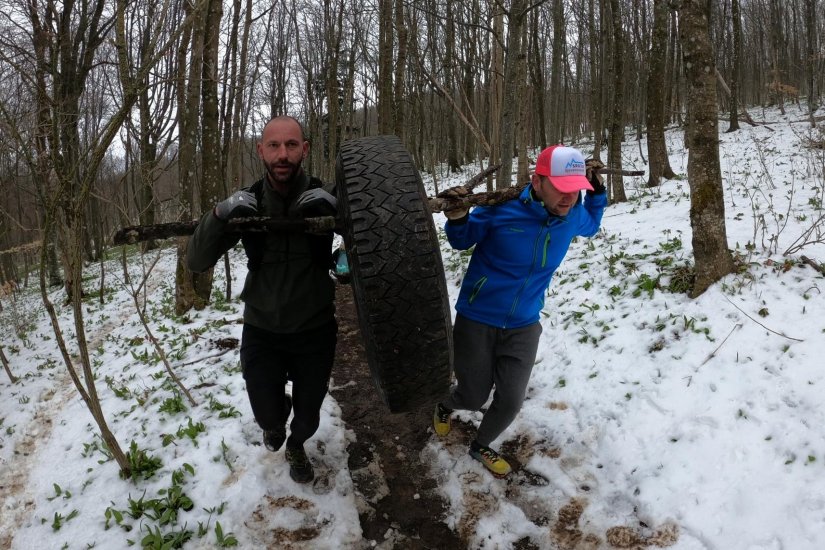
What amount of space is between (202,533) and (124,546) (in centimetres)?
44

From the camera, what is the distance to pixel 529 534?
8.60ft

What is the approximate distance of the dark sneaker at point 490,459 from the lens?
9.96 ft

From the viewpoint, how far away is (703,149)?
400 centimetres

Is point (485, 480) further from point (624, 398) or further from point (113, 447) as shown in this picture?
point (113, 447)

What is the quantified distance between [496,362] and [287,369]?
1.30m

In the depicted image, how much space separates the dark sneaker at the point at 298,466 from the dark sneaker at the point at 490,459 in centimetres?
109

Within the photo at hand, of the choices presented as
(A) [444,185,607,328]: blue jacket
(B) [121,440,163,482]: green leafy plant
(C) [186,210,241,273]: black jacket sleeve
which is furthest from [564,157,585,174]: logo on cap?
(B) [121,440,163,482]: green leafy plant

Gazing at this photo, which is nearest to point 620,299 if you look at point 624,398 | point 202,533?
point 624,398

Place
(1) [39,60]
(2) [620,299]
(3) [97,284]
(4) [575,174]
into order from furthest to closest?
(3) [97,284]
(1) [39,60]
(2) [620,299]
(4) [575,174]

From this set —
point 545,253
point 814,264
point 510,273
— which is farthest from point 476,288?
point 814,264

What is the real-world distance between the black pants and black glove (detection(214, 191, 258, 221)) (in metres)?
0.78

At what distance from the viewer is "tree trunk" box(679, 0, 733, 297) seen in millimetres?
3893

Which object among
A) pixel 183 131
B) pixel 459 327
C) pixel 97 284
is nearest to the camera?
pixel 459 327

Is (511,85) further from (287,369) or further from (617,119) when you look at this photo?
(287,369)
